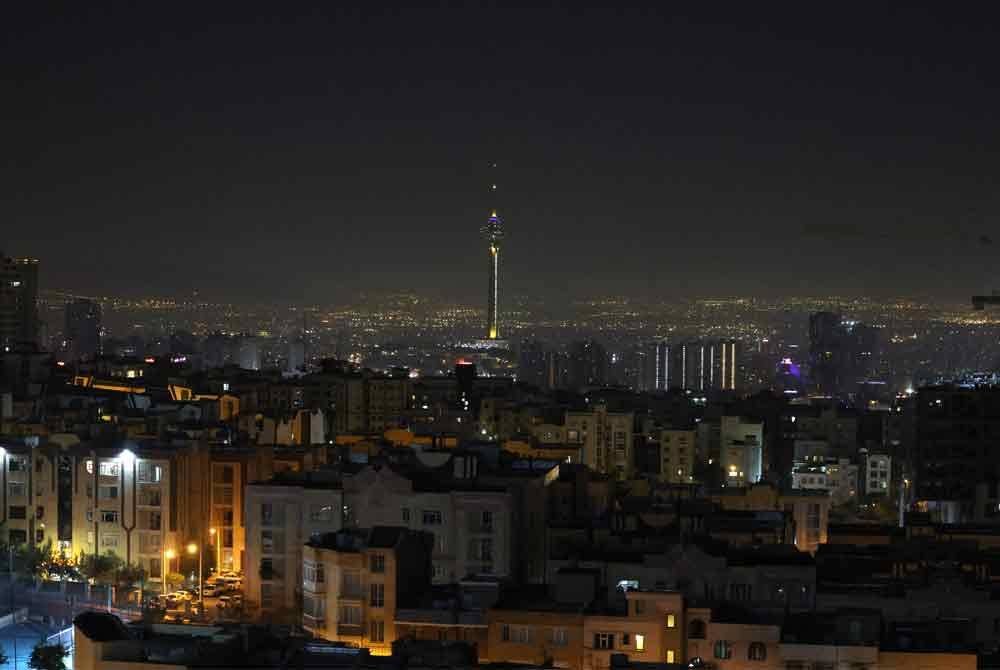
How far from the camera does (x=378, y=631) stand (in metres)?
15.5

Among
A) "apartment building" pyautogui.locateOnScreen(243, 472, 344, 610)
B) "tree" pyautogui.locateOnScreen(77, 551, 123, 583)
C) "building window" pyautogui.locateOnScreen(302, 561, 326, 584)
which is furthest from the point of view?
"tree" pyautogui.locateOnScreen(77, 551, 123, 583)

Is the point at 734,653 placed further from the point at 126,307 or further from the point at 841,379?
the point at 126,307

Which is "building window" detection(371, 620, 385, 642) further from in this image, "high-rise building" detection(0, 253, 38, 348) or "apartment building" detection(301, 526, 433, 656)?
"high-rise building" detection(0, 253, 38, 348)

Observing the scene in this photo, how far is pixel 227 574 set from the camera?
827 inches

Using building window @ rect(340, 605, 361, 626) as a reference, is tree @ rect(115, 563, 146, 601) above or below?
below

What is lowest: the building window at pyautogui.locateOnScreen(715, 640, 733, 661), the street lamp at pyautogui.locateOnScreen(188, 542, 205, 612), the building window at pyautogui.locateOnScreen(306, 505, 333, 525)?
the street lamp at pyautogui.locateOnScreen(188, 542, 205, 612)

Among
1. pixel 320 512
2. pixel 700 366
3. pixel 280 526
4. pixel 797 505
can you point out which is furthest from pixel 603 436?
pixel 700 366

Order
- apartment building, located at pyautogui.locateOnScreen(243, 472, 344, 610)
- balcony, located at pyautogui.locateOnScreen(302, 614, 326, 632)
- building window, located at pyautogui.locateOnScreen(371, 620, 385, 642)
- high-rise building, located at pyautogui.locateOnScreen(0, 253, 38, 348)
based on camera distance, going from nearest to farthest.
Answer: building window, located at pyautogui.locateOnScreen(371, 620, 385, 642), balcony, located at pyautogui.locateOnScreen(302, 614, 326, 632), apartment building, located at pyautogui.locateOnScreen(243, 472, 344, 610), high-rise building, located at pyautogui.locateOnScreen(0, 253, 38, 348)

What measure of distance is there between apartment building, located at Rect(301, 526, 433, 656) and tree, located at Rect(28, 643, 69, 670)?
3243 mm

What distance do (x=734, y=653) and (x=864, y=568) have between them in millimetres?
4247

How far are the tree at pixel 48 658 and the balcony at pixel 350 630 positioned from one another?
3.33 meters

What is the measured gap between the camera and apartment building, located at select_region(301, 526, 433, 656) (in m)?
15.5

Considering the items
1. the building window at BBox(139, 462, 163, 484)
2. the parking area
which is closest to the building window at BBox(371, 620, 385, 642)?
the parking area

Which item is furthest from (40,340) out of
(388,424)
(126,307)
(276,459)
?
(276,459)
